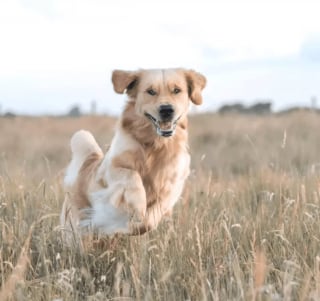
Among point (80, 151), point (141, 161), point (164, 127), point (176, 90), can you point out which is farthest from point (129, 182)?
point (80, 151)

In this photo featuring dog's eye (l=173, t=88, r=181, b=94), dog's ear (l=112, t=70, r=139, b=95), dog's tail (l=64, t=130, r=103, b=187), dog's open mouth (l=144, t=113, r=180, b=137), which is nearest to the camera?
dog's open mouth (l=144, t=113, r=180, b=137)

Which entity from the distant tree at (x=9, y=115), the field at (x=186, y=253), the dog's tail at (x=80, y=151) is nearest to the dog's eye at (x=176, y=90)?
the field at (x=186, y=253)

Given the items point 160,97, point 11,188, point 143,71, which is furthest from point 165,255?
point 11,188

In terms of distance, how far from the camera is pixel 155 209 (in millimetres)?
4781

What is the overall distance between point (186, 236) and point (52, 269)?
0.88 metres

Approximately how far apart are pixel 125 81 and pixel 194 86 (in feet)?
1.60

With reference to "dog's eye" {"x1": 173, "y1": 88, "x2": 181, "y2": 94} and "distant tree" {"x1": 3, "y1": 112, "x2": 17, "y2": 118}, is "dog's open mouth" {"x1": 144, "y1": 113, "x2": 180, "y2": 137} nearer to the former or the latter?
"dog's eye" {"x1": 173, "y1": 88, "x2": 181, "y2": 94}

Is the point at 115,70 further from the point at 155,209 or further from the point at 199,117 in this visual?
the point at 199,117

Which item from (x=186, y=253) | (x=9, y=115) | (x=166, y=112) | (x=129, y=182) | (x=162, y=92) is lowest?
(x=186, y=253)

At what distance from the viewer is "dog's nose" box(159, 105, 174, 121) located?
4.57 metres

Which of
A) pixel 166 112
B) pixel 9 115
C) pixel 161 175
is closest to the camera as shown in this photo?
pixel 166 112

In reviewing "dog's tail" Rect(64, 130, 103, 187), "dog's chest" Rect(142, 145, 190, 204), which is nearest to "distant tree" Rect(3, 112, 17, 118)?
"dog's tail" Rect(64, 130, 103, 187)

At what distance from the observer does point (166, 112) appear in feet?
15.1

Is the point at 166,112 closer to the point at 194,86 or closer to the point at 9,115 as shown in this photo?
the point at 194,86
